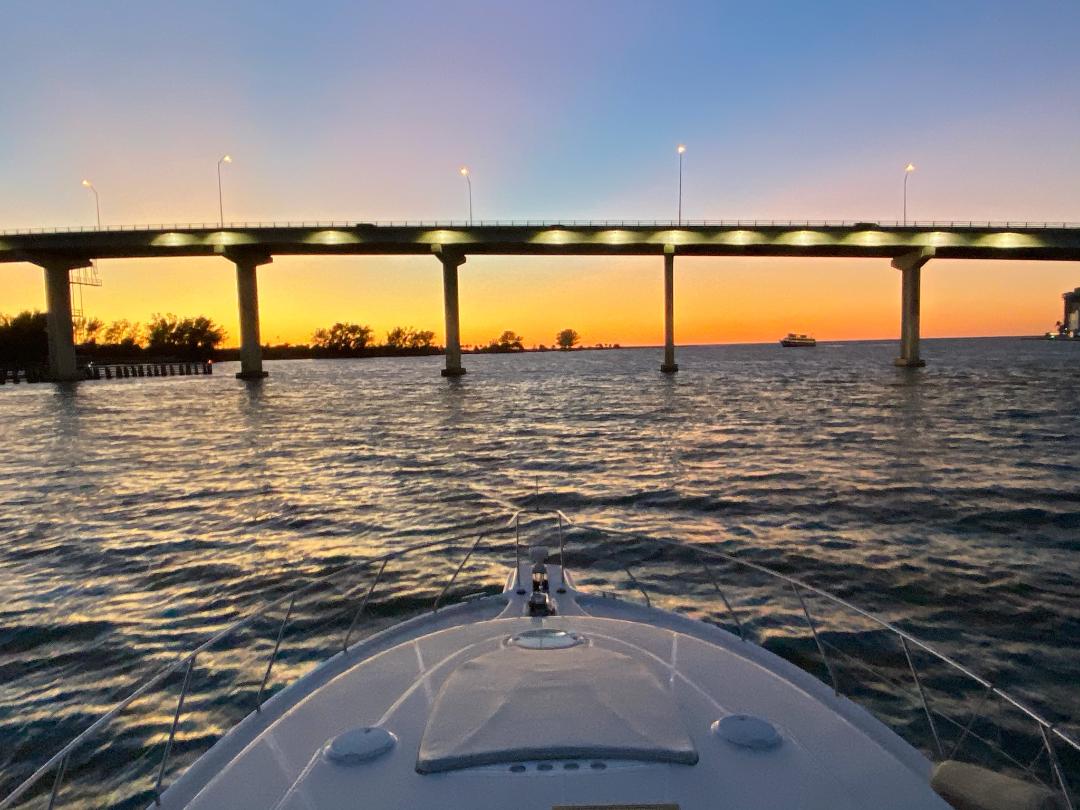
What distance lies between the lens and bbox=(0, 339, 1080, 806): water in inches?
287

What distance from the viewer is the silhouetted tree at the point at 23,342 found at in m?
117

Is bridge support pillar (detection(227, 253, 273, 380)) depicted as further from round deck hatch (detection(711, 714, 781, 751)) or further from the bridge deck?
round deck hatch (detection(711, 714, 781, 751))

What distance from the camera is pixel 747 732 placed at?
3.01 metres

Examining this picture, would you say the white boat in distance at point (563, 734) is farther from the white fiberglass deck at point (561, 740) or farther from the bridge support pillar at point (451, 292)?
the bridge support pillar at point (451, 292)

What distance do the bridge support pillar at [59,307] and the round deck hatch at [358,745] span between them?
297 feet

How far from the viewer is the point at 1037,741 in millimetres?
5480

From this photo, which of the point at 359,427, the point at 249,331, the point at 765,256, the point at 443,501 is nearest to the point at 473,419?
the point at 359,427

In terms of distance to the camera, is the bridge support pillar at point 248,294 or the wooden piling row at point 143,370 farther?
the wooden piling row at point 143,370

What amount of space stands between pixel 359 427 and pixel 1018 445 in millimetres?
27476

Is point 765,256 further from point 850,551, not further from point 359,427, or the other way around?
point 850,551

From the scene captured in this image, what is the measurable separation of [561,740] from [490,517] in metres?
11.0

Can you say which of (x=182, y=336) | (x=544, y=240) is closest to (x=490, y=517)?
(x=544, y=240)

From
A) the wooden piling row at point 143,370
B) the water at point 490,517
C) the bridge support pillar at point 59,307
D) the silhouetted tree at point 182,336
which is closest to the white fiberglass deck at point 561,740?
the water at point 490,517

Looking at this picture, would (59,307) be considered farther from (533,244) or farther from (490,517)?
(490,517)
